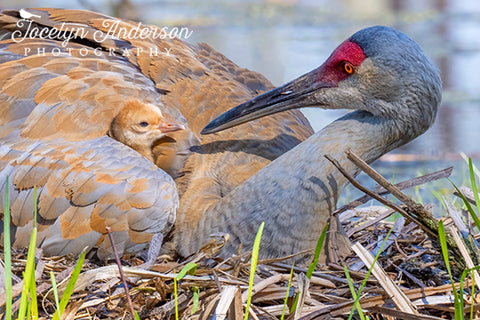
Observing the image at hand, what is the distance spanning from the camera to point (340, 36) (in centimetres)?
1036

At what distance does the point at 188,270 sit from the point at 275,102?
110cm

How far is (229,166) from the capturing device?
11.3 feet

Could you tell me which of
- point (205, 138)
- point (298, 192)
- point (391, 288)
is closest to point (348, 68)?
point (298, 192)

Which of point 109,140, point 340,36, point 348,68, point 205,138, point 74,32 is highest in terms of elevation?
point 348,68

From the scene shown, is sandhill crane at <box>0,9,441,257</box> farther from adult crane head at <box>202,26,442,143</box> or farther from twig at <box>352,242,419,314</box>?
twig at <box>352,242,419,314</box>

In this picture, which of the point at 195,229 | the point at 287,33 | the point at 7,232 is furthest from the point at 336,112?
the point at 7,232

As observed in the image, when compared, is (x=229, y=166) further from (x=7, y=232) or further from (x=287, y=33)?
(x=287, y=33)

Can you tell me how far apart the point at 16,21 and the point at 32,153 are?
0.96 meters

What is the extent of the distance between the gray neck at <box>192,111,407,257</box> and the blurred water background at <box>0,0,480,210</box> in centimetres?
207

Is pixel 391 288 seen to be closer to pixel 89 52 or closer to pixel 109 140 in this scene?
pixel 109 140

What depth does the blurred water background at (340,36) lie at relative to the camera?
6.84m

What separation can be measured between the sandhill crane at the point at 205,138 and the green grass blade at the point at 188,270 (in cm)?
60

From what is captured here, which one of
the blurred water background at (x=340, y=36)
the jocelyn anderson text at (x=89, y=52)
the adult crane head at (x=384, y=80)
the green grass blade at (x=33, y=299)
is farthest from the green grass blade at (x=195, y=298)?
the blurred water background at (x=340, y=36)

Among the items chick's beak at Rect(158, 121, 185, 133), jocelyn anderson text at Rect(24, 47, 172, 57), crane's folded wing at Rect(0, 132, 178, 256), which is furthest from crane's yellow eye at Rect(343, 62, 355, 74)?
→ jocelyn anderson text at Rect(24, 47, 172, 57)
